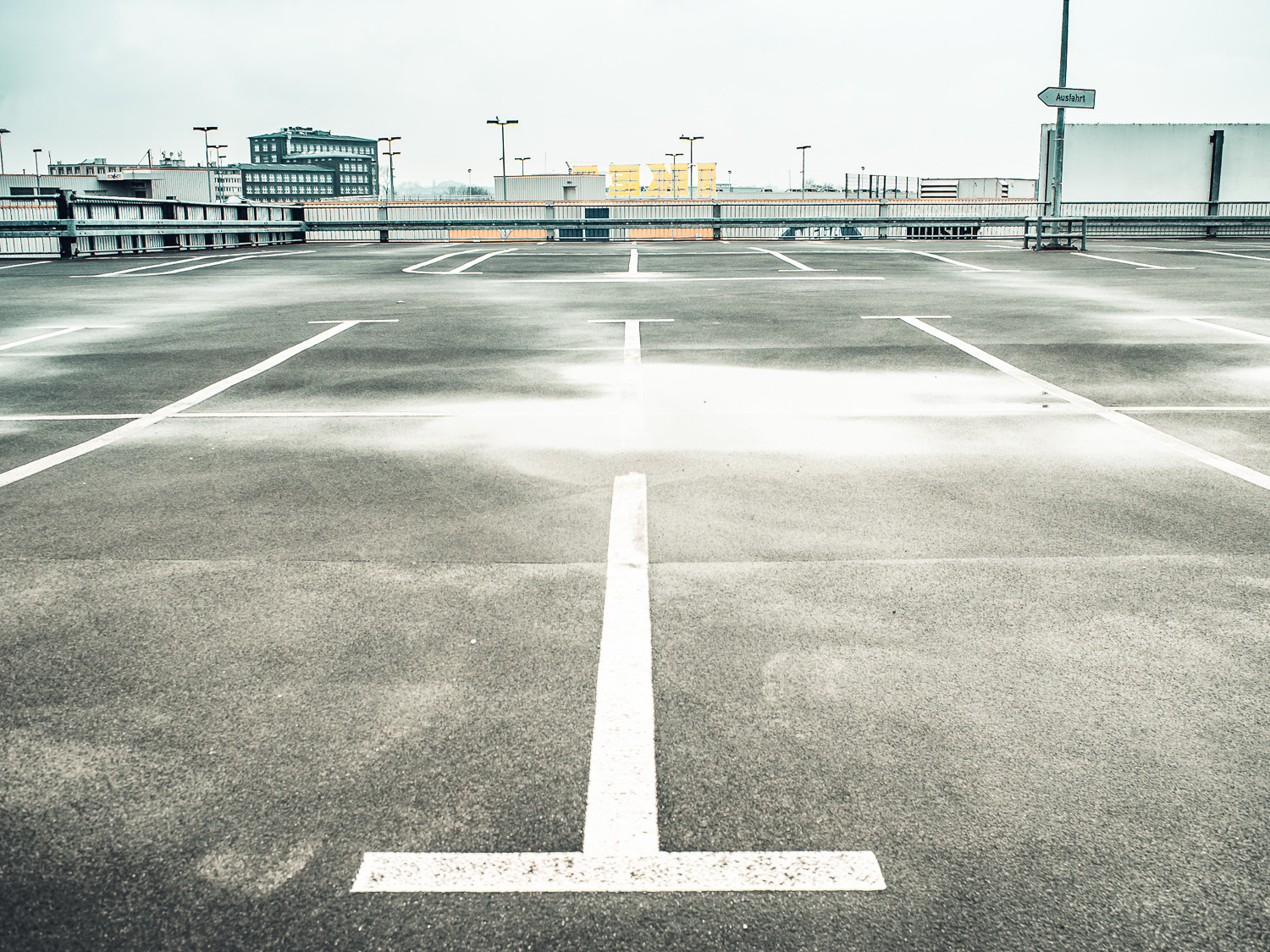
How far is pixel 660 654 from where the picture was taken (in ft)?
12.8

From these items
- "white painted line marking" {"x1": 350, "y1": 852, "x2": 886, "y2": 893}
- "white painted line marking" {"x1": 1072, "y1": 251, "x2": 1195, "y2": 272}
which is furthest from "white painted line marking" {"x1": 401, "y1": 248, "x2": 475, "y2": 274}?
"white painted line marking" {"x1": 350, "y1": 852, "x2": 886, "y2": 893}

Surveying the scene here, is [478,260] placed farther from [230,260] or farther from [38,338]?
[38,338]

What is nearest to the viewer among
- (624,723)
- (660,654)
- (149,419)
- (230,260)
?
(624,723)

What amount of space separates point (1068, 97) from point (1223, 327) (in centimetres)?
1564

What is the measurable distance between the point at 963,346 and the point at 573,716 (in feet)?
28.5

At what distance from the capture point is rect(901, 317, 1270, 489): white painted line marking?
6367 millimetres

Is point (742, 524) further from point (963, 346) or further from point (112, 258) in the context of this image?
point (112, 258)

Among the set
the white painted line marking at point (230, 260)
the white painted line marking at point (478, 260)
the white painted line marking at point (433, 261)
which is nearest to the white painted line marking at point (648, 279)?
the white painted line marking at point (478, 260)

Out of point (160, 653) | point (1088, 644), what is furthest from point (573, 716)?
point (1088, 644)

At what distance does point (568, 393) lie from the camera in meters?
8.89

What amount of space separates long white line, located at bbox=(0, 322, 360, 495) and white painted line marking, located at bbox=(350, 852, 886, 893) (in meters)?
4.79

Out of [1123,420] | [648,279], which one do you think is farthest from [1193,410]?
[648,279]

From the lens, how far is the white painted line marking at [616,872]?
8.47 ft

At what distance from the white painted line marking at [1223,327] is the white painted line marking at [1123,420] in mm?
3093
